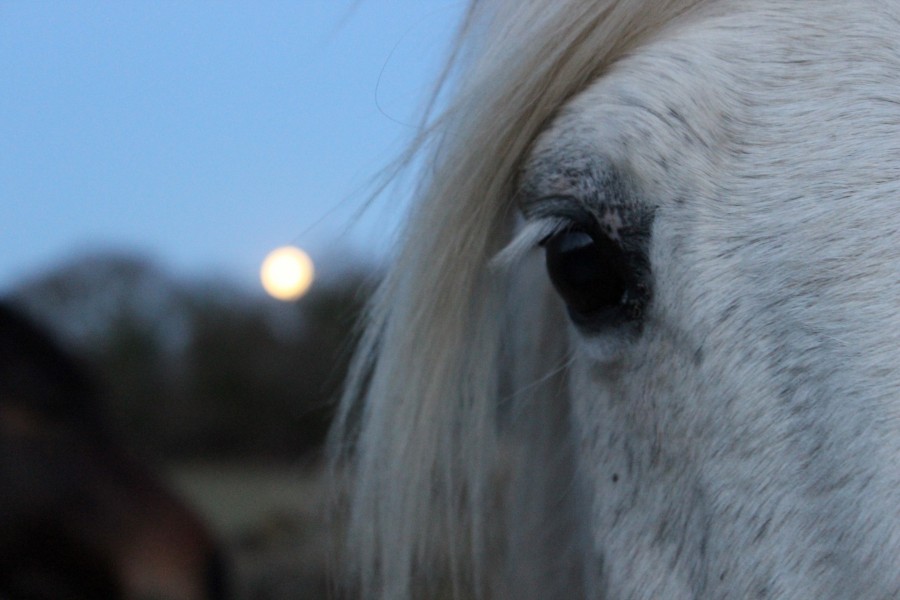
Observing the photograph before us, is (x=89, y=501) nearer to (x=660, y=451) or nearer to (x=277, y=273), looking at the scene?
(x=277, y=273)

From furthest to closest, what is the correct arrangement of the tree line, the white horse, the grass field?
the tree line, the grass field, the white horse

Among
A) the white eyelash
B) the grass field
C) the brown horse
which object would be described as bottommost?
the grass field

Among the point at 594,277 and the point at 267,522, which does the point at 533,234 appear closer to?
the point at 594,277

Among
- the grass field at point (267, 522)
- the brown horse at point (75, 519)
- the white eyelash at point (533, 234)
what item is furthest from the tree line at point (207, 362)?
the white eyelash at point (533, 234)

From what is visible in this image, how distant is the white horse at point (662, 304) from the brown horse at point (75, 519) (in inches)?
47.5

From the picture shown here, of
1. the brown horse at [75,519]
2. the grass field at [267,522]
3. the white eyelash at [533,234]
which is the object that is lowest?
the grass field at [267,522]

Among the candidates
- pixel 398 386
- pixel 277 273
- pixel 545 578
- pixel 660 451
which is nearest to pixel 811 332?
pixel 660 451

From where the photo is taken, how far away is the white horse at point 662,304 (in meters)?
0.67

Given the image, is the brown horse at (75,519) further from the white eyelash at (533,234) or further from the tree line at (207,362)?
the tree line at (207,362)

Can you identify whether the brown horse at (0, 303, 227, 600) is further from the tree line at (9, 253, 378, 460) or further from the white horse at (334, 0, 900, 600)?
the tree line at (9, 253, 378, 460)

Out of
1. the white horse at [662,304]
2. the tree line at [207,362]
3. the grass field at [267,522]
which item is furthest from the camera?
the tree line at [207,362]

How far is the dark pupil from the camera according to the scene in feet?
2.82

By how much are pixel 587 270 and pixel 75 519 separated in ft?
6.28

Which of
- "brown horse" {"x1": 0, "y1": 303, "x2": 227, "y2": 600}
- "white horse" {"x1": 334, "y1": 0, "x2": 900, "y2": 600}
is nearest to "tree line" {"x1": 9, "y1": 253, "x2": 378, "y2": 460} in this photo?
"brown horse" {"x1": 0, "y1": 303, "x2": 227, "y2": 600}
